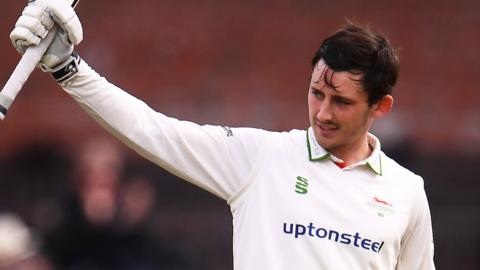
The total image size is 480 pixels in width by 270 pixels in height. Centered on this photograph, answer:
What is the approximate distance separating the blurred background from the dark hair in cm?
424

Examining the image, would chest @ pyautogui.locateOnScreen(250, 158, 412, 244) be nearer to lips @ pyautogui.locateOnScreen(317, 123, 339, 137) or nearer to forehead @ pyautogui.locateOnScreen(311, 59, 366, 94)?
lips @ pyautogui.locateOnScreen(317, 123, 339, 137)

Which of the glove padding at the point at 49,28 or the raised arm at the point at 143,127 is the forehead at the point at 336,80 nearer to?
the raised arm at the point at 143,127

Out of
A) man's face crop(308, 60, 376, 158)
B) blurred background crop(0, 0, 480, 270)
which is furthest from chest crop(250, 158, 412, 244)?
blurred background crop(0, 0, 480, 270)

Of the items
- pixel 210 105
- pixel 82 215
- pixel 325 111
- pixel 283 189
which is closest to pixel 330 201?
pixel 283 189

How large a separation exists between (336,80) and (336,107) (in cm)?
8

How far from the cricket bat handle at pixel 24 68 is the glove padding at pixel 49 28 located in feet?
0.07

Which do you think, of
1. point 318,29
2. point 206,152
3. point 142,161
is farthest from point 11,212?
point 206,152

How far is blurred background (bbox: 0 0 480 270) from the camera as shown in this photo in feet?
26.5

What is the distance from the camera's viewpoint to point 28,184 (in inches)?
322

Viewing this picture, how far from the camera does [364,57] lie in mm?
3525

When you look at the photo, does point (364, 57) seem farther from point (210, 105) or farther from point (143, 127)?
point (210, 105)

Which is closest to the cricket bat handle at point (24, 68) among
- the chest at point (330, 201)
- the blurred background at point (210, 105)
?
the chest at point (330, 201)

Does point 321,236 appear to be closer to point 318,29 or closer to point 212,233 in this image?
point 212,233

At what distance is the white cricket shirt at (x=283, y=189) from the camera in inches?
134
